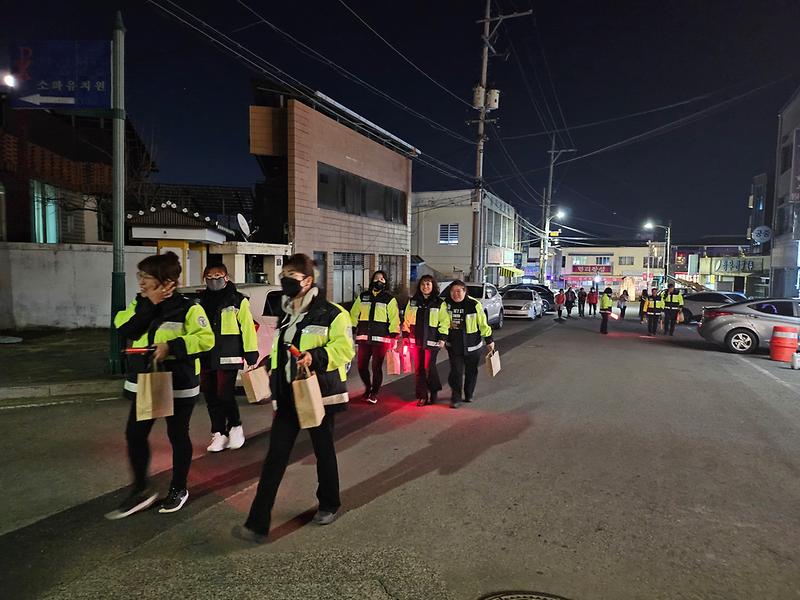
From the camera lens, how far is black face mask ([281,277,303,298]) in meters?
3.67

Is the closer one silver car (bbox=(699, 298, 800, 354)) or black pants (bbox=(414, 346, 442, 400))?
black pants (bbox=(414, 346, 442, 400))

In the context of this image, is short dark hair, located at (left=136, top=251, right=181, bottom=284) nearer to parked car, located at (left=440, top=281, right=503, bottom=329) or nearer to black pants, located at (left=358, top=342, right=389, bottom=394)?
black pants, located at (left=358, top=342, right=389, bottom=394)

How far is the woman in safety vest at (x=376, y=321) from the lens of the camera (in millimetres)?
7195

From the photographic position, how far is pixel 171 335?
3809mm

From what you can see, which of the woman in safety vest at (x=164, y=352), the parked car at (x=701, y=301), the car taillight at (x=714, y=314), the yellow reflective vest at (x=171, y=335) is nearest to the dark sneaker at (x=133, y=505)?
the woman in safety vest at (x=164, y=352)

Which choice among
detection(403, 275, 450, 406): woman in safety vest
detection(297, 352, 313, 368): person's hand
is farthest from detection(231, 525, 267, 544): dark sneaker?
detection(403, 275, 450, 406): woman in safety vest

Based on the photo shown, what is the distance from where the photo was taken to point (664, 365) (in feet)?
37.7

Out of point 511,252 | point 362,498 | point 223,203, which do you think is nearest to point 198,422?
point 362,498

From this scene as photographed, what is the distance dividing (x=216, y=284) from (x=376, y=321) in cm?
249

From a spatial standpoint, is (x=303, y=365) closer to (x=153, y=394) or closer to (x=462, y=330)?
(x=153, y=394)

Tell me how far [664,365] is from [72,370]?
1135 centimetres

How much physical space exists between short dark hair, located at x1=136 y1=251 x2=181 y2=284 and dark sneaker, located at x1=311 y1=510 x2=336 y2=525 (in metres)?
2.00

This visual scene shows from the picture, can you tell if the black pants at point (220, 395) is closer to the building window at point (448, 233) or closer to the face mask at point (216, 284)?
the face mask at point (216, 284)

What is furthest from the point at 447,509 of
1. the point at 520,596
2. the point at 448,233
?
the point at 448,233
